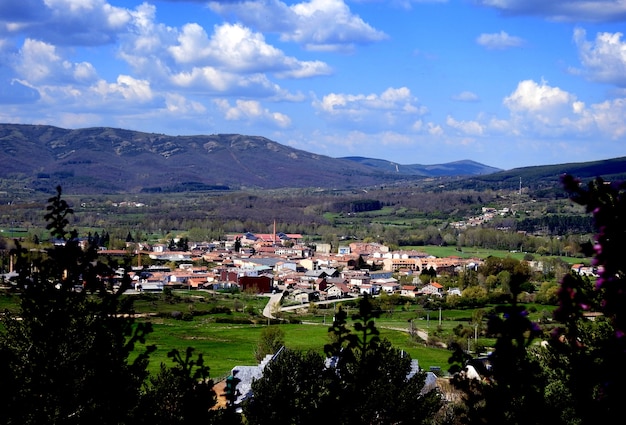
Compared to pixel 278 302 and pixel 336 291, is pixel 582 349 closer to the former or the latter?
pixel 278 302

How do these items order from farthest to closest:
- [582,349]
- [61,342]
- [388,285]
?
[388,285] → [61,342] → [582,349]

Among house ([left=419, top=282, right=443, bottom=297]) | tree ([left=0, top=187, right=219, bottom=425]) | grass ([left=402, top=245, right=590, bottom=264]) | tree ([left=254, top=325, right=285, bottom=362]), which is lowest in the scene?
house ([left=419, top=282, right=443, bottom=297])

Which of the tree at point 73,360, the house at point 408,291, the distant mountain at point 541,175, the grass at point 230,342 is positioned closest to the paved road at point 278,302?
the grass at point 230,342

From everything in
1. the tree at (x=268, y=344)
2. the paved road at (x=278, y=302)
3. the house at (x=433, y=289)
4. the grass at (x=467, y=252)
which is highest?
the tree at (x=268, y=344)

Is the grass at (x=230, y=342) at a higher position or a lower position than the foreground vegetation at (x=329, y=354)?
lower

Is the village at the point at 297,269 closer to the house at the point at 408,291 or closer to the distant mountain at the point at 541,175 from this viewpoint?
the house at the point at 408,291

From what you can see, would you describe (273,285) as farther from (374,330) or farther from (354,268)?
(374,330)

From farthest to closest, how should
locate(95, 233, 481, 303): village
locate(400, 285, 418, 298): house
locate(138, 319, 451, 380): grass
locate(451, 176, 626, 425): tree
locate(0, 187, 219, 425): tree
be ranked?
locate(95, 233, 481, 303): village → locate(400, 285, 418, 298): house → locate(138, 319, 451, 380): grass → locate(0, 187, 219, 425): tree → locate(451, 176, 626, 425): tree

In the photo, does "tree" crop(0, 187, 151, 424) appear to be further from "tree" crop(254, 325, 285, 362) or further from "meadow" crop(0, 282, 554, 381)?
"tree" crop(254, 325, 285, 362)

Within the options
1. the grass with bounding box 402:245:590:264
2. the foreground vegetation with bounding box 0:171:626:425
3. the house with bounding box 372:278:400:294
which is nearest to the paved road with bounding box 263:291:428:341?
the house with bounding box 372:278:400:294

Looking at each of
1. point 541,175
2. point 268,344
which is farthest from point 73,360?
point 541,175

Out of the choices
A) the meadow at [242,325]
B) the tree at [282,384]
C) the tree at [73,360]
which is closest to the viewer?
the tree at [73,360]

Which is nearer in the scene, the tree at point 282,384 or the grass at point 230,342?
the tree at point 282,384
